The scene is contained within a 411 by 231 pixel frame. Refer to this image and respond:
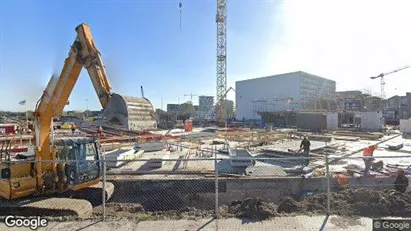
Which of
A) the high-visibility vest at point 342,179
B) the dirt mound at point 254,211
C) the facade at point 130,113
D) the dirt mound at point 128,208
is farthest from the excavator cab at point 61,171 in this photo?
the high-visibility vest at point 342,179

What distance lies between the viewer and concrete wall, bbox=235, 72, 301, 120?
84625 millimetres

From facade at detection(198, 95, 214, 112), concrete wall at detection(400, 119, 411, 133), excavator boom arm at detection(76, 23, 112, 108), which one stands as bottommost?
concrete wall at detection(400, 119, 411, 133)

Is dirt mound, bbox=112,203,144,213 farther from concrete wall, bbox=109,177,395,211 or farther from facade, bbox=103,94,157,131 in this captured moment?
facade, bbox=103,94,157,131

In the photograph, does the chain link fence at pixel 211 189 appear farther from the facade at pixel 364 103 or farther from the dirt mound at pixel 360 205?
the facade at pixel 364 103

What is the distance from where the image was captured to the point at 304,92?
85.2m

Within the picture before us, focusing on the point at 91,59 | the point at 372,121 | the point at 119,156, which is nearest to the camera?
the point at 91,59

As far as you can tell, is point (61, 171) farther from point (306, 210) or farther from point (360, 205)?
point (360, 205)

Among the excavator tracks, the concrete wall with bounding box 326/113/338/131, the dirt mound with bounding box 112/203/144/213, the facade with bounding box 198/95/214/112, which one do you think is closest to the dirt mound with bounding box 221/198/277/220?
the dirt mound with bounding box 112/203/144/213

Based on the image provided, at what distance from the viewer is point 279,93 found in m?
87.8

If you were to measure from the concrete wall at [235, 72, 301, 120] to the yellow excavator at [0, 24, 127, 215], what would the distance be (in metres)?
76.4

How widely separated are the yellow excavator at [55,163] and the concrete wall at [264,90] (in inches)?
3010

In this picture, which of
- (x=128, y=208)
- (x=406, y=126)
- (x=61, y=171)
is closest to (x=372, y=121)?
(x=406, y=126)

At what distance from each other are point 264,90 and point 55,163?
86.1 m

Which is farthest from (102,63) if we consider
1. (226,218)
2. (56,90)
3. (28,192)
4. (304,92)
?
(304,92)
